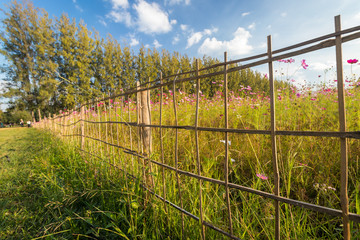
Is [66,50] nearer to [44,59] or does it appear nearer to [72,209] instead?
[44,59]

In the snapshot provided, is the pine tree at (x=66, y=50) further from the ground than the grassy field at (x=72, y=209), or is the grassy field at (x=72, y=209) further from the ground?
the pine tree at (x=66, y=50)

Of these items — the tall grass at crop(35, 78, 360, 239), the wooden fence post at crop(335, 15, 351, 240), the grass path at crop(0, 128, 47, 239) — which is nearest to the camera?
the wooden fence post at crop(335, 15, 351, 240)

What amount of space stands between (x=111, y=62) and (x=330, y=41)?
2547 centimetres

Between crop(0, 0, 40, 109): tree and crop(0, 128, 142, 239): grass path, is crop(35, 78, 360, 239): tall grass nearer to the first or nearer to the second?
crop(0, 128, 142, 239): grass path

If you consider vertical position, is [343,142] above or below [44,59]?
below

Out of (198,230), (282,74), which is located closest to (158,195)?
(198,230)

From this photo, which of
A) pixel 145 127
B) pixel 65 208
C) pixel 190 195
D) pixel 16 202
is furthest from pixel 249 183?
pixel 16 202

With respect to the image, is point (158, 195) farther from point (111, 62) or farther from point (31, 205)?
point (111, 62)

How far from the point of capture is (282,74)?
2348 mm

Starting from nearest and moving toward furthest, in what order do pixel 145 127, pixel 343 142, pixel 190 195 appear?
pixel 343 142 < pixel 190 195 < pixel 145 127

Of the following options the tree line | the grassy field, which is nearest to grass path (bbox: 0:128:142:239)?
the grassy field

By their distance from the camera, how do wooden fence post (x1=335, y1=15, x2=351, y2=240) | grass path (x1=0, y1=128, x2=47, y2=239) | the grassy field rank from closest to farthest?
wooden fence post (x1=335, y1=15, x2=351, y2=240) < the grassy field < grass path (x1=0, y1=128, x2=47, y2=239)

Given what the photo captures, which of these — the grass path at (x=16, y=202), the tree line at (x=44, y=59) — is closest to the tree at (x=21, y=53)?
the tree line at (x=44, y=59)

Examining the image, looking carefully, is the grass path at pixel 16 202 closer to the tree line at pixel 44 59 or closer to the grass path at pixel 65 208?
the grass path at pixel 65 208
